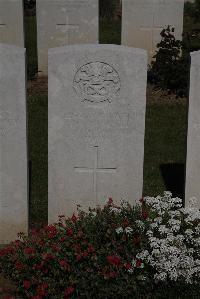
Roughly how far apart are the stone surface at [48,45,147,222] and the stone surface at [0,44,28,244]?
0.29m

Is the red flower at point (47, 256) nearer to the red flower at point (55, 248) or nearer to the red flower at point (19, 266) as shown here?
the red flower at point (55, 248)

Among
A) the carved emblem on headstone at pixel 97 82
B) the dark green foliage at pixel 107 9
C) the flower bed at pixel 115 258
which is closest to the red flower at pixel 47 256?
the flower bed at pixel 115 258

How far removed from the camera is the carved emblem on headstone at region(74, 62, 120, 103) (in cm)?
581

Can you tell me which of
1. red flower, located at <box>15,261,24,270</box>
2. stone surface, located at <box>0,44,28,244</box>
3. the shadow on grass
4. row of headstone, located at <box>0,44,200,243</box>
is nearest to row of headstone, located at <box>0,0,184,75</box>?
the shadow on grass

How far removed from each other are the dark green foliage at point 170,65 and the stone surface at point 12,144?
6197mm

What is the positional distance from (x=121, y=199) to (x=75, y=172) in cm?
58

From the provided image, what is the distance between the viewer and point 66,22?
12.3 metres

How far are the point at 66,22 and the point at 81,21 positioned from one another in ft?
1.12

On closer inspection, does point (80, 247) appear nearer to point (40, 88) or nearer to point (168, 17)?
point (40, 88)

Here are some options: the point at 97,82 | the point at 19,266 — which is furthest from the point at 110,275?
the point at 97,82

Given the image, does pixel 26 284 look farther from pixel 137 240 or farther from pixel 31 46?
pixel 31 46

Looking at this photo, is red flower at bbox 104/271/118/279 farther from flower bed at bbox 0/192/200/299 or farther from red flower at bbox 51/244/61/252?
red flower at bbox 51/244/61/252

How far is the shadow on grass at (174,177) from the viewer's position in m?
7.64

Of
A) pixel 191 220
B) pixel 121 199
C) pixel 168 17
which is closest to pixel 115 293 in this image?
pixel 191 220
